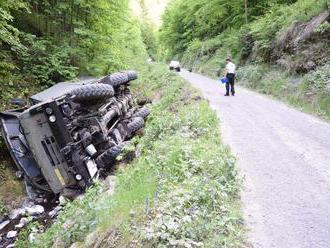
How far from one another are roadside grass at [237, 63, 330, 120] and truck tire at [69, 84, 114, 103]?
7181 mm

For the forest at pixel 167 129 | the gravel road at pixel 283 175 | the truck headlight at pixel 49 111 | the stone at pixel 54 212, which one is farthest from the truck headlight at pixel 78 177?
the gravel road at pixel 283 175

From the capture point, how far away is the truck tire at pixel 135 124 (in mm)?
13860

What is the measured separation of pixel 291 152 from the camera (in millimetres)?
8750

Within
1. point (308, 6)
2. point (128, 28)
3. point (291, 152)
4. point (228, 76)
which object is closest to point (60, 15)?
point (128, 28)

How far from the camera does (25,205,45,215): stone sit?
10735mm

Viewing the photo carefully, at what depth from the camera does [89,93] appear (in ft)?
35.8

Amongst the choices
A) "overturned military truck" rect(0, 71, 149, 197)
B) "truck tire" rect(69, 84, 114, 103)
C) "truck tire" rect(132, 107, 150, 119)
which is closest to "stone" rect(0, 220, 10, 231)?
"overturned military truck" rect(0, 71, 149, 197)

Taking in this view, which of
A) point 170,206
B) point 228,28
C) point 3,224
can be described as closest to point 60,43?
point 3,224

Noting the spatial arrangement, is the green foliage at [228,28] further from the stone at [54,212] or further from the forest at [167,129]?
the stone at [54,212]

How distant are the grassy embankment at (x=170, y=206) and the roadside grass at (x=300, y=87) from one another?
6982mm

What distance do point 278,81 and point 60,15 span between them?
34.9 feet

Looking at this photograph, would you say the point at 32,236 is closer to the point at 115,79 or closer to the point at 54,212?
the point at 54,212

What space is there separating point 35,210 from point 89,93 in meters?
3.33

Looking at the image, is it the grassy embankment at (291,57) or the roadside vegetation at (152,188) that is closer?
the roadside vegetation at (152,188)
